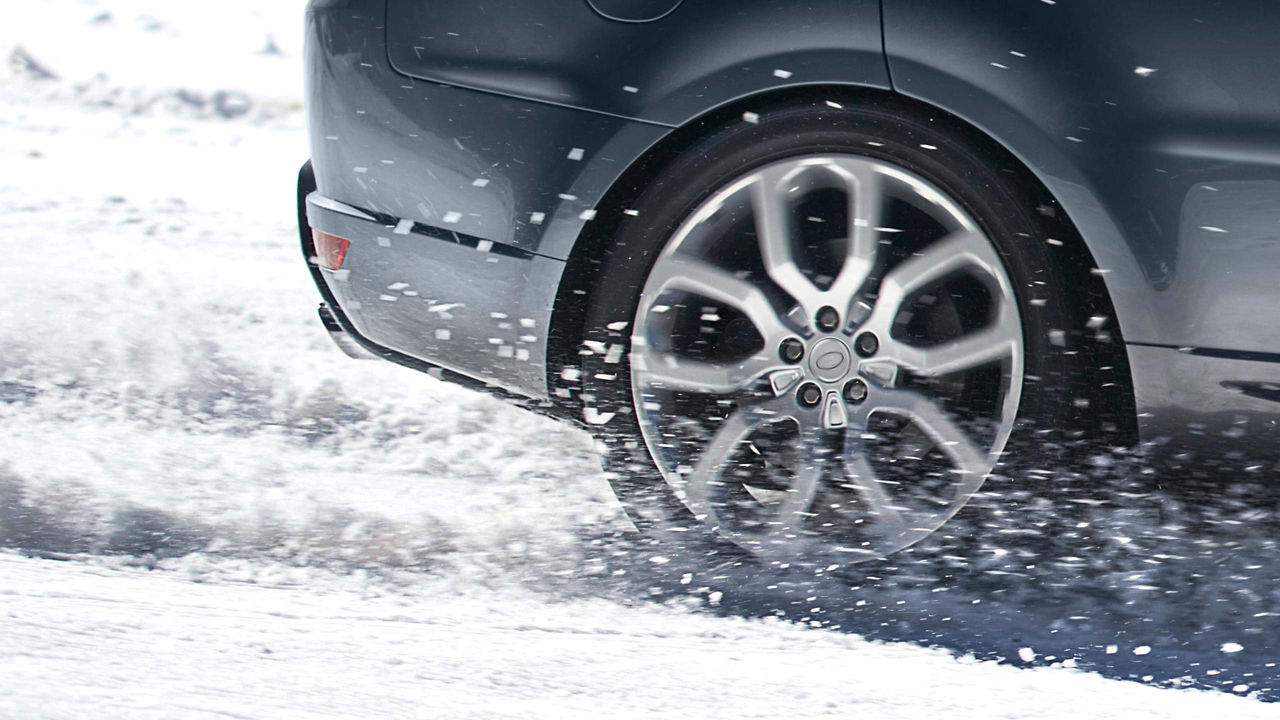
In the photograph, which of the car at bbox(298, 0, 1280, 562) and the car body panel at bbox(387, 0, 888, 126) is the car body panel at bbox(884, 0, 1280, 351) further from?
the car body panel at bbox(387, 0, 888, 126)

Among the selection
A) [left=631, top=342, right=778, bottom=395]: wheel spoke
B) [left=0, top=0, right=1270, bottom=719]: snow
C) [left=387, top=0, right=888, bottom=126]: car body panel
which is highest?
[left=387, top=0, right=888, bottom=126]: car body panel

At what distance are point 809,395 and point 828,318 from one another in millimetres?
150

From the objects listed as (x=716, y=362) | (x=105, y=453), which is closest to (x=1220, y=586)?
(x=716, y=362)

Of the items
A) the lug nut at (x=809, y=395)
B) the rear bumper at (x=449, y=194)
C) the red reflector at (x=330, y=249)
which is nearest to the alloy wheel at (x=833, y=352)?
the lug nut at (x=809, y=395)

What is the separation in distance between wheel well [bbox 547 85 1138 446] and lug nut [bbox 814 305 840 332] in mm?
384

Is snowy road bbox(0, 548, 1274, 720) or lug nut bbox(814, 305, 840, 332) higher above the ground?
lug nut bbox(814, 305, 840, 332)

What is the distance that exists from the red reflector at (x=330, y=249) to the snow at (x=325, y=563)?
0.49ft

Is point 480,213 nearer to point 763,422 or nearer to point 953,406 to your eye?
point 763,422

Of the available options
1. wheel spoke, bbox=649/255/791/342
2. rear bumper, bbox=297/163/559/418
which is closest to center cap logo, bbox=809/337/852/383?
wheel spoke, bbox=649/255/791/342

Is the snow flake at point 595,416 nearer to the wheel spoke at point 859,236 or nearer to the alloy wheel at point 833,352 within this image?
the alloy wheel at point 833,352

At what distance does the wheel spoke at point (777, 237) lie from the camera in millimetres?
2553

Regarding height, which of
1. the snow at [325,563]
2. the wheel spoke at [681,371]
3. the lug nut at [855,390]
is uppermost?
the lug nut at [855,390]

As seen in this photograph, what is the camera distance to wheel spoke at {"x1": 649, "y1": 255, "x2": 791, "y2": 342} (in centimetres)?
260

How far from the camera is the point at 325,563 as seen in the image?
2.71m
